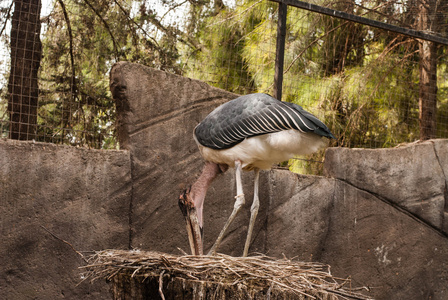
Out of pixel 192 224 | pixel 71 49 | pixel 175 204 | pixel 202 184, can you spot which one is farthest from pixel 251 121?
pixel 71 49

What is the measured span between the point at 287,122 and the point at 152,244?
1372 millimetres

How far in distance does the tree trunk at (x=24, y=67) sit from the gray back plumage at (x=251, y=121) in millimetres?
1304

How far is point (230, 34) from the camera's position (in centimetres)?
516

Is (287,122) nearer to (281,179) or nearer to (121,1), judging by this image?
(281,179)

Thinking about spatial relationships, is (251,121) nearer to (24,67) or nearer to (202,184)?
(202,184)

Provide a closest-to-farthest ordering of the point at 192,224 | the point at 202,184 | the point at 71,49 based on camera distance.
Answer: the point at 192,224 < the point at 202,184 < the point at 71,49

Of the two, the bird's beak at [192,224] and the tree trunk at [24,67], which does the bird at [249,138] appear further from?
the tree trunk at [24,67]

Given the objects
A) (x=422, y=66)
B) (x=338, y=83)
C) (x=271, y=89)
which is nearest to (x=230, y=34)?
(x=271, y=89)

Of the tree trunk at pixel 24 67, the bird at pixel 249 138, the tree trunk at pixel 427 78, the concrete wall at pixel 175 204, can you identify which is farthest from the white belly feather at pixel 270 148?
the tree trunk at pixel 427 78

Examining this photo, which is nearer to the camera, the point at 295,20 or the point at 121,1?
the point at 121,1

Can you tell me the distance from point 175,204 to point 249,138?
36.6 inches

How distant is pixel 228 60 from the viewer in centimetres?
461

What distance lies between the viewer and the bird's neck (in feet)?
11.1

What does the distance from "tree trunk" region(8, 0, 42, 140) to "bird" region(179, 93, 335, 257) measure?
4.21 ft
